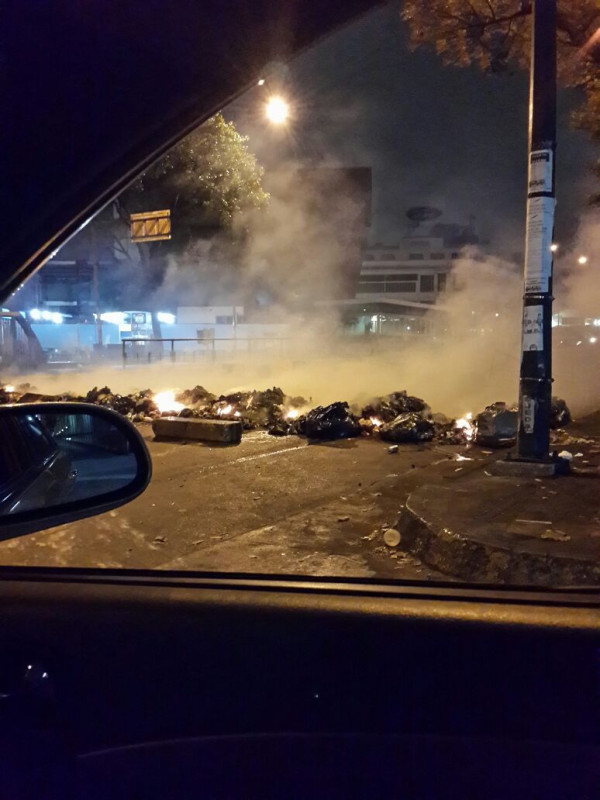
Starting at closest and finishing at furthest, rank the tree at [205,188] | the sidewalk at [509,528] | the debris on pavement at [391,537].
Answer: the sidewalk at [509,528] < the debris on pavement at [391,537] < the tree at [205,188]

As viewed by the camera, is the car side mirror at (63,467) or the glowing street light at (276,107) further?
the glowing street light at (276,107)

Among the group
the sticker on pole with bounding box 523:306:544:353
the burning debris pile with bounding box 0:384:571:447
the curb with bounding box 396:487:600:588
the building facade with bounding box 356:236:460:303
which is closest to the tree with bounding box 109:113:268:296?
the burning debris pile with bounding box 0:384:571:447

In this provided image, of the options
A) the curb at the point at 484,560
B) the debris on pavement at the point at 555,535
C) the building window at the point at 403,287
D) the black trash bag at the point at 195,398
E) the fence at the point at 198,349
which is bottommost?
the curb at the point at 484,560

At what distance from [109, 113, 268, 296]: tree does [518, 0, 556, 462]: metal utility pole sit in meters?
13.7

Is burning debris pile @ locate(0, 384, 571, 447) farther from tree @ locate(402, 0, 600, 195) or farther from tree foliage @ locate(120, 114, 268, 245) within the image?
tree foliage @ locate(120, 114, 268, 245)

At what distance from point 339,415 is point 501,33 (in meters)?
5.93

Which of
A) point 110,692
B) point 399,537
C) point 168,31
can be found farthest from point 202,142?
point 110,692

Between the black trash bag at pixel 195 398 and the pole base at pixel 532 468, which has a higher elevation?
the black trash bag at pixel 195 398

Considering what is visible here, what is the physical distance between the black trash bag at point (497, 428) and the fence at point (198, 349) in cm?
1450

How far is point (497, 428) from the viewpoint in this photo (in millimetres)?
8992

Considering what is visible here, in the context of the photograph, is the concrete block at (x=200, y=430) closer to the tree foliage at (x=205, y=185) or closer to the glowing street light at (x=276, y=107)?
the glowing street light at (x=276, y=107)

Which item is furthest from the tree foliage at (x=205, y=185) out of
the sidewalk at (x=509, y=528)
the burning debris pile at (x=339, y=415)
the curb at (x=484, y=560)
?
the curb at (x=484, y=560)

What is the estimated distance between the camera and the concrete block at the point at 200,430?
9.57 m

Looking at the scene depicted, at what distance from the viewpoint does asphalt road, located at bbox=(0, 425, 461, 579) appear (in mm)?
4910
